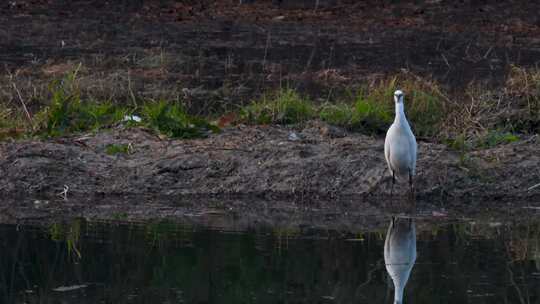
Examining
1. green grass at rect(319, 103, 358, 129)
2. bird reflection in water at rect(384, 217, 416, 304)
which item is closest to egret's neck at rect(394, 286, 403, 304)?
bird reflection in water at rect(384, 217, 416, 304)

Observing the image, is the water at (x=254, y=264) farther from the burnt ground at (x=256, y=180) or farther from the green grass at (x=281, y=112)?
the green grass at (x=281, y=112)

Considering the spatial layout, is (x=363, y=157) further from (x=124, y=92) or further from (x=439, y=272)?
(x=124, y=92)

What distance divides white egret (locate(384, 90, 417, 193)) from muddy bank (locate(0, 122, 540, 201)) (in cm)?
45

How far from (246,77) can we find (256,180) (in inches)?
254

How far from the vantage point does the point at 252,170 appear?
11758 mm

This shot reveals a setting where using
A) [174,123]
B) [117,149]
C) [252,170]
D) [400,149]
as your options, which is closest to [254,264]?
[400,149]

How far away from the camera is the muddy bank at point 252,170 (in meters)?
11.5

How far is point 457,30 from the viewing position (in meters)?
23.0

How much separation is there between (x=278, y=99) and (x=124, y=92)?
3.15 m

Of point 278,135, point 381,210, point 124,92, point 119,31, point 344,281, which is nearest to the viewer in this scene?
point 344,281

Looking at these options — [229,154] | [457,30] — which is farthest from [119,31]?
[229,154]

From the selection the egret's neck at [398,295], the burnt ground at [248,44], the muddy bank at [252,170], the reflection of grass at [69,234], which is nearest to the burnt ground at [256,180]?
the muddy bank at [252,170]

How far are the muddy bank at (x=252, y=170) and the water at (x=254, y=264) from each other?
4.00ft

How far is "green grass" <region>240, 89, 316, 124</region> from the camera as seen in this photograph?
43.8 feet
